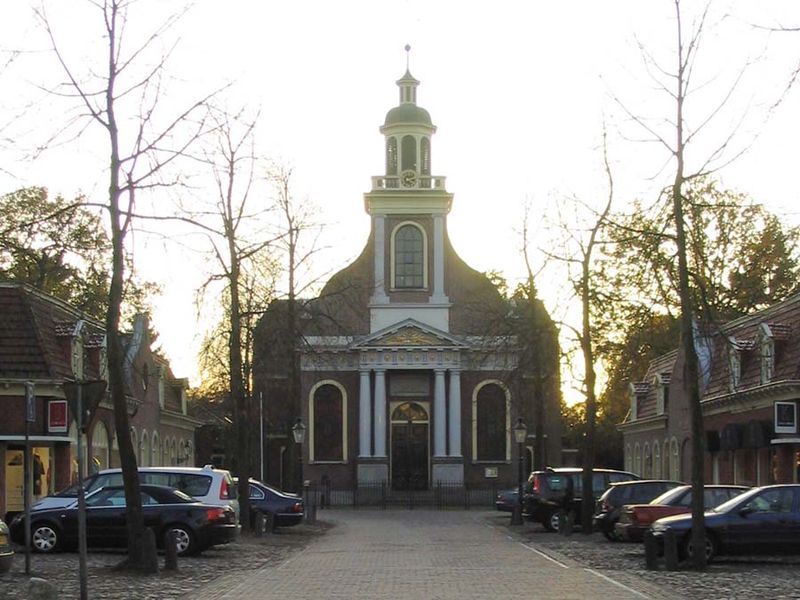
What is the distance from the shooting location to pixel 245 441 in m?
35.7

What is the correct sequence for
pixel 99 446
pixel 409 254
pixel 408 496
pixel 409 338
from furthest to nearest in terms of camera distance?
pixel 409 254 → pixel 409 338 → pixel 408 496 → pixel 99 446

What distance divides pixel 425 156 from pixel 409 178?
1.92 m

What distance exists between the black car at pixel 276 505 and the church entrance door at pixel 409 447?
32314 millimetres

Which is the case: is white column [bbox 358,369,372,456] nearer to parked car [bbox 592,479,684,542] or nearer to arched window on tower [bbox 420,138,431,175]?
arched window on tower [bbox 420,138,431,175]

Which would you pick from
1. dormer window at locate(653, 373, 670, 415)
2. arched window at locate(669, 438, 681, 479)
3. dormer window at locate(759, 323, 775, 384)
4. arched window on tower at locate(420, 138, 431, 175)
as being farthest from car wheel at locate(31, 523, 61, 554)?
arched window on tower at locate(420, 138, 431, 175)

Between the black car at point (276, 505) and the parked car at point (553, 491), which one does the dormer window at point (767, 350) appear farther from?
the black car at point (276, 505)

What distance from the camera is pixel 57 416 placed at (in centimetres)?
3447

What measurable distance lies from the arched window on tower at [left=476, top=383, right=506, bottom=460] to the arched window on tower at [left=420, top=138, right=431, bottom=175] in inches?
454

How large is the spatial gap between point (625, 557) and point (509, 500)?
19.7 m

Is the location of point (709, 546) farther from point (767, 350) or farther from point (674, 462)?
point (674, 462)

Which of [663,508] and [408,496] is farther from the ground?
[663,508]

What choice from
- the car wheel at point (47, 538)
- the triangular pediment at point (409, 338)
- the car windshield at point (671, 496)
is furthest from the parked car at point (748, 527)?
the triangular pediment at point (409, 338)

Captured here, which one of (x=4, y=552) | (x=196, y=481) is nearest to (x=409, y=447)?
(x=196, y=481)

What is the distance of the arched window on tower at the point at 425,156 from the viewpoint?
7194cm
